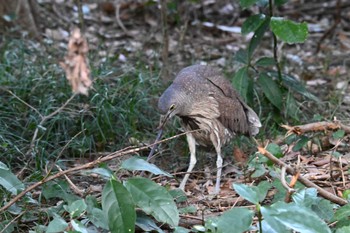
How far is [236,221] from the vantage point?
3.70 metres

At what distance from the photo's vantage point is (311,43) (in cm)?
958

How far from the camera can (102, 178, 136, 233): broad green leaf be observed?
3.94 meters

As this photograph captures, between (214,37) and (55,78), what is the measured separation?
3.19 metres

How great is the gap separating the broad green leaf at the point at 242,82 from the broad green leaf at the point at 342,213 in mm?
2558

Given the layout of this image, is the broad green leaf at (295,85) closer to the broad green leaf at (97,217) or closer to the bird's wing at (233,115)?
the bird's wing at (233,115)

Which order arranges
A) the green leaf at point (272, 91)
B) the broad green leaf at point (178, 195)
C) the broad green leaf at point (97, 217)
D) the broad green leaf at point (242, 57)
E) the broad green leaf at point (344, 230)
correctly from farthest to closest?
the broad green leaf at point (242, 57), the green leaf at point (272, 91), the broad green leaf at point (178, 195), the broad green leaf at point (97, 217), the broad green leaf at point (344, 230)

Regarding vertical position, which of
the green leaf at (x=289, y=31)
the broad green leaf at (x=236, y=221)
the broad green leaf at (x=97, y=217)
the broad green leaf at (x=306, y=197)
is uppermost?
the green leaf at (x=289, y=31)

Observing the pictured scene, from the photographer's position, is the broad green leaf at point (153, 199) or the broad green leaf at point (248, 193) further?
the broad green leaf at point (153, 199)

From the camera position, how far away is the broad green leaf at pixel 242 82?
6.66 meters

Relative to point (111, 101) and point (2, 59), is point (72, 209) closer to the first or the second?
point (111, 101)

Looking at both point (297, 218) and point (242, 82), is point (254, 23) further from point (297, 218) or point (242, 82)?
point (297, 218)

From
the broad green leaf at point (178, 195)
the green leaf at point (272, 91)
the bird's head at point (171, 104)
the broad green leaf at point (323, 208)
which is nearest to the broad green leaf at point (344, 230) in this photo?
the broad green leaf at point (323, 208)

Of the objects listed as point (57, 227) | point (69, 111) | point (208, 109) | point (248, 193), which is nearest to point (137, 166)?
point (57, 227)

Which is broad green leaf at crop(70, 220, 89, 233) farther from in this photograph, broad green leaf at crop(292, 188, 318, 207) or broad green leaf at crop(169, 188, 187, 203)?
broad green leaf at crop(292, 188, 318, 207)
